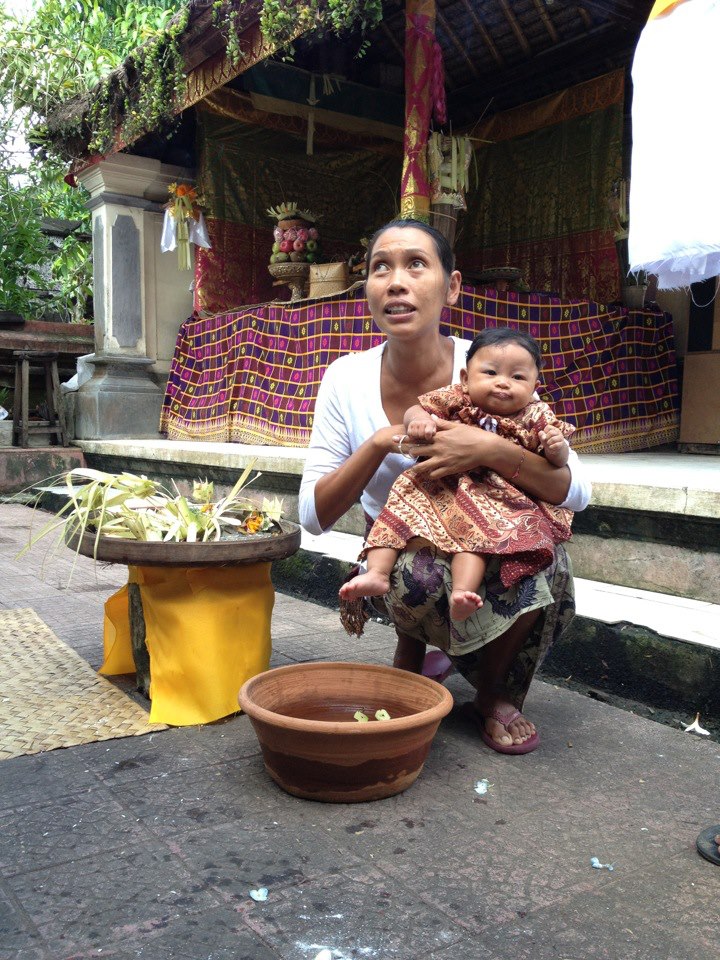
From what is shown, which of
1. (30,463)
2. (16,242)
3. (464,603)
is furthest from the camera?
(16,242)

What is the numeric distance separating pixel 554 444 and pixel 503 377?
0.23 m

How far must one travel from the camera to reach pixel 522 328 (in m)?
6.12

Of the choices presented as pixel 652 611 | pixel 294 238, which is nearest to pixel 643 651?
pixel 652 611

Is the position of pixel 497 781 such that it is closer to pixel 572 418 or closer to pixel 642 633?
pixel 642 633

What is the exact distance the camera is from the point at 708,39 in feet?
6.03

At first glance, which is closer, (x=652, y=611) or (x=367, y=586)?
(x=367, y=586)

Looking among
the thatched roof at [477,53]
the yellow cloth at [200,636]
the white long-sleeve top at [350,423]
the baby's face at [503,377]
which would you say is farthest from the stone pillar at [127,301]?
the baby's face at [503,377]

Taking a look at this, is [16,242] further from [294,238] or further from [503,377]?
[503,377]

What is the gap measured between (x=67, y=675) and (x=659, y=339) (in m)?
5.54

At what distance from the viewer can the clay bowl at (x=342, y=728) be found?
202 cm

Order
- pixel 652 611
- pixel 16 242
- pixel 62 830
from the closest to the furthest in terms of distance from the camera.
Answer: pixel 62 830 < pixel 652 611 < pixel 16 242

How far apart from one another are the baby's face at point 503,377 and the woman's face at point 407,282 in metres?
0.23

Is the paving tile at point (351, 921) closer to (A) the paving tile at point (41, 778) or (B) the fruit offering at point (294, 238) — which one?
(A) the paving tile at point (41, 778)

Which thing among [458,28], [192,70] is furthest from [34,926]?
[458,28]
